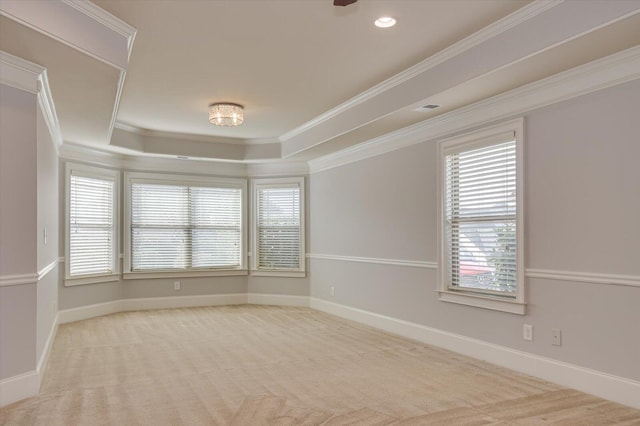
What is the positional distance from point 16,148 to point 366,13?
8.88 feet

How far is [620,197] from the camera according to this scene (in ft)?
11.2

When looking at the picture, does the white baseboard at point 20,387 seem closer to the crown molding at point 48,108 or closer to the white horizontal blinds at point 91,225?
the crown molding at point 48,108

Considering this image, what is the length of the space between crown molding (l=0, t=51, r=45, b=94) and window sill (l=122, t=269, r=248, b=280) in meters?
4.47

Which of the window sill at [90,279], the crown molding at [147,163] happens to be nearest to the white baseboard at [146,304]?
the window sill at [90,279]

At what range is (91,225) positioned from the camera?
6926mm

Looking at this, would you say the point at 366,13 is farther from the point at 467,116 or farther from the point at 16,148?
the point at 16,148

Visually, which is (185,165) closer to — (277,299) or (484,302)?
(277,299)

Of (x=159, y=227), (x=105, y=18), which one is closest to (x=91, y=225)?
(x=159, y=227)

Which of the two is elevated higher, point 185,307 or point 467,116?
point 467,116

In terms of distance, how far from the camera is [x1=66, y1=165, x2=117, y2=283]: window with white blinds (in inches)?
261

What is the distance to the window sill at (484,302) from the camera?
4147mm

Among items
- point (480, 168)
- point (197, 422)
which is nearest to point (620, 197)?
point (480, 168)

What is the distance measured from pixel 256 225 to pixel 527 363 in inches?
208

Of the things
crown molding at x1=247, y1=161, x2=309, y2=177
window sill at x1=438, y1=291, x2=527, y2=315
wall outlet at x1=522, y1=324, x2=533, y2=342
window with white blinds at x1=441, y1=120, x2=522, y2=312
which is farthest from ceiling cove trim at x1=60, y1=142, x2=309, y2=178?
wall outlet at x1=522, y1=324, x2=533, y2=342
